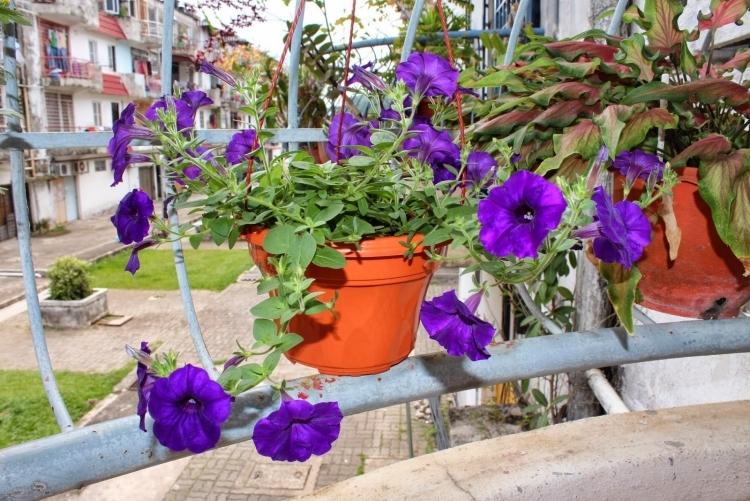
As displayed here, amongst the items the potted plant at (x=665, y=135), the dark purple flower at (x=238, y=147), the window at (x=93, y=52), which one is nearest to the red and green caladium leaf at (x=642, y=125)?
the potted plant at (x=665, y=135)

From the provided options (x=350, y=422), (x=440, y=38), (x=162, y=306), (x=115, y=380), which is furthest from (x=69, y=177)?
(x=440, y=38)

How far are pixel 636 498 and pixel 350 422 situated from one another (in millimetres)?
5328

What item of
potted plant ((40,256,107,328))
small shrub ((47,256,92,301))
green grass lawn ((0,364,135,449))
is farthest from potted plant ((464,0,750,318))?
small shrub ((47,256,92,301))

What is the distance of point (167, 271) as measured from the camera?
12641 millimetres

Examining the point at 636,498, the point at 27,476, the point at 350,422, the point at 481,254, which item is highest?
the point at 481,254

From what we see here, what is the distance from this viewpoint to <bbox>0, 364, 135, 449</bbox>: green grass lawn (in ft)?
18.9

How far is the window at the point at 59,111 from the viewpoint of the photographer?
54.3ft

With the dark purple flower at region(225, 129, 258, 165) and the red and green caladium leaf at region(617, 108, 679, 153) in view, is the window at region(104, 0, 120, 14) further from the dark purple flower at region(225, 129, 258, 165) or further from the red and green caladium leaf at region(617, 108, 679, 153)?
the red and green caladium leaf at region(617, 108, 679, 153)

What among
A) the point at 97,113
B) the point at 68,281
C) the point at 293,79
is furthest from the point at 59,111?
the point at 293,79

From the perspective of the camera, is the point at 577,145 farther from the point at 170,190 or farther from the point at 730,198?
the point at 170,190

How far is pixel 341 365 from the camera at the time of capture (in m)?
0.76

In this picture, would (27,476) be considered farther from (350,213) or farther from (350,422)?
(350,422)

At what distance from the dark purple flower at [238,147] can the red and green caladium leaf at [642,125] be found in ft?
1.80

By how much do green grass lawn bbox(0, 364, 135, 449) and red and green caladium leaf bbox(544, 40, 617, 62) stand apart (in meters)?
5.63
